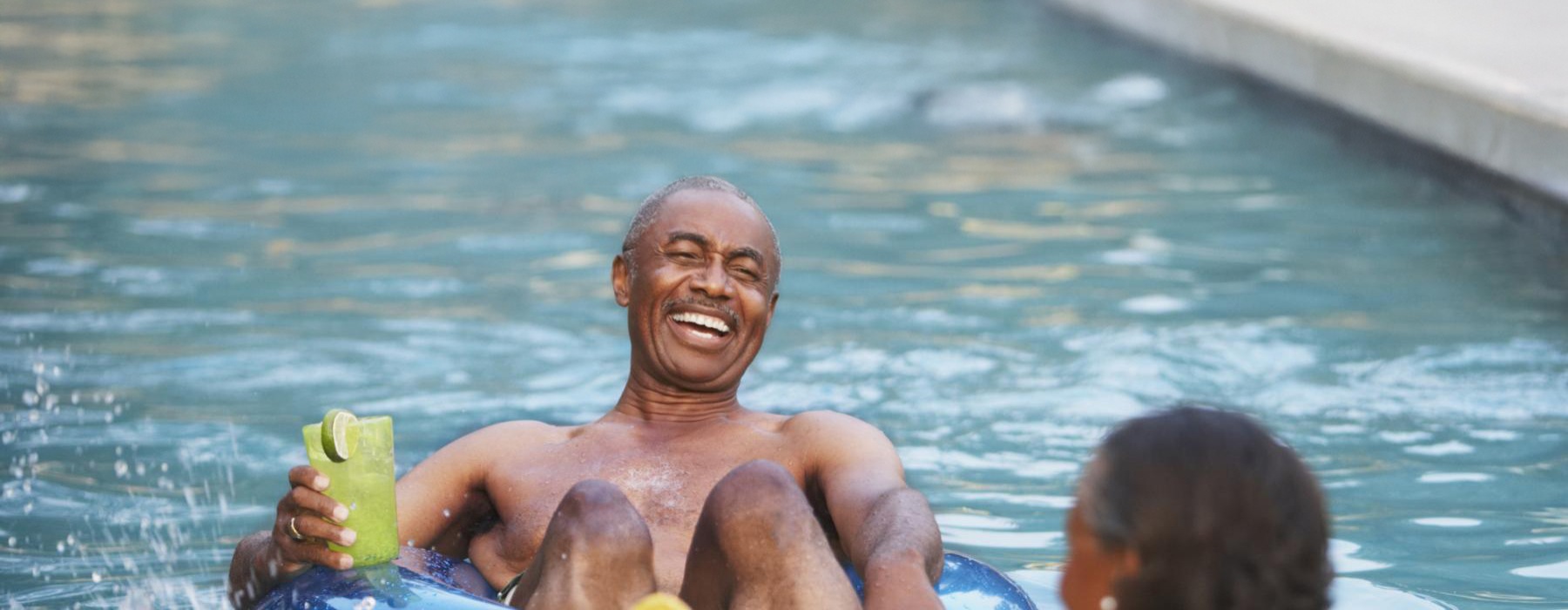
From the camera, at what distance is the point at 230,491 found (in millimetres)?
5410

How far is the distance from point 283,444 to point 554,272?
2218mm

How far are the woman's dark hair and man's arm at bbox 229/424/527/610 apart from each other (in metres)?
1.58

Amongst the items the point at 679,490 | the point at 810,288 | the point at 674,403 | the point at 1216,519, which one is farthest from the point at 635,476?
the point at 810,288

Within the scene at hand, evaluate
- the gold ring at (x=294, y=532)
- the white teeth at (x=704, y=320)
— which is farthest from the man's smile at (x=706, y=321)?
the gold ring at (x=294, y=532)

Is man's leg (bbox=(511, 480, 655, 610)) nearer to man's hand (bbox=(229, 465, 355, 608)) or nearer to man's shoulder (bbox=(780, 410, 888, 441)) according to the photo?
man's hand (bbox=(229, 465, 355, 608))

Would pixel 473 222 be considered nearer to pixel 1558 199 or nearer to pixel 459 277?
pixel 459 277

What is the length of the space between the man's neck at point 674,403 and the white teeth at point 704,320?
17 cm

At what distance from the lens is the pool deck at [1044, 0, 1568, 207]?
782 centimetres

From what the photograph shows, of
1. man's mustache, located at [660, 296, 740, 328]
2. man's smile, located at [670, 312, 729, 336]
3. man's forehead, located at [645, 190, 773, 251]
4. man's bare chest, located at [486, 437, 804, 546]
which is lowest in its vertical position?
man's bare chest, located at [486, 437, 804, 546]

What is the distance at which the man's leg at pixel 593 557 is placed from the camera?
10.8ft

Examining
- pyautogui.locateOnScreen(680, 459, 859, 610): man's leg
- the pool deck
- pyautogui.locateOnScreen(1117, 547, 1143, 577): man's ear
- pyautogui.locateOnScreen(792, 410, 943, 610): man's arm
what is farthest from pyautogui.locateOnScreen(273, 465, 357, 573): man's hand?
the pool deck

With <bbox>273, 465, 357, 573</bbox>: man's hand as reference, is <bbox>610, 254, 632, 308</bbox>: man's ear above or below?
above

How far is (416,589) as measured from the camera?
3.40 meters

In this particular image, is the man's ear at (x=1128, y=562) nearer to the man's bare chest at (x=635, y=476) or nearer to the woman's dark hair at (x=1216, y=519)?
the woman's dark hair at (x=1216, y=519)
